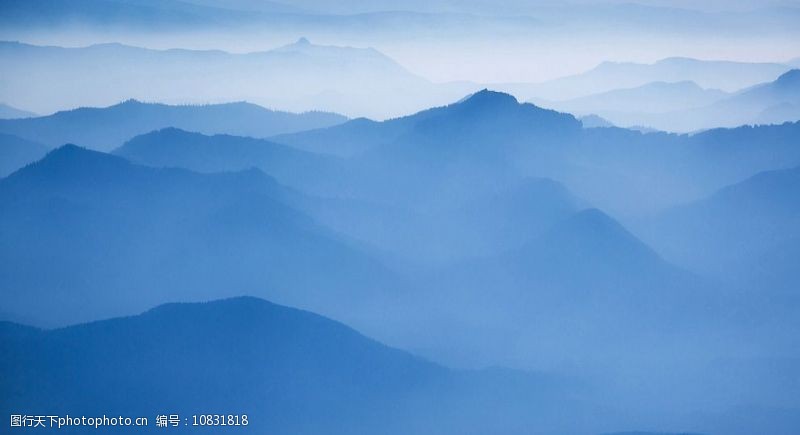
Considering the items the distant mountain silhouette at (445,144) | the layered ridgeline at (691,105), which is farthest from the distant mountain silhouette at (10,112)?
the layered ridgeline at (691,105)

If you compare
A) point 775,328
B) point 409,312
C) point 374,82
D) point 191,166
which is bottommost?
point 775,328

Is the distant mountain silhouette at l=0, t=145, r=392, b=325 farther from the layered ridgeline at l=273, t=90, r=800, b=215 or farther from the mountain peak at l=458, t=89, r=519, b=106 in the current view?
the mountain peak at l=458, t=89, r=519, b=106

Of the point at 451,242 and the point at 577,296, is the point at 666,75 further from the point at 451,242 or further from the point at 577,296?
the point at 451,242

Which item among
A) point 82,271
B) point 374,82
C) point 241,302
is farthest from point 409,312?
point 82,271

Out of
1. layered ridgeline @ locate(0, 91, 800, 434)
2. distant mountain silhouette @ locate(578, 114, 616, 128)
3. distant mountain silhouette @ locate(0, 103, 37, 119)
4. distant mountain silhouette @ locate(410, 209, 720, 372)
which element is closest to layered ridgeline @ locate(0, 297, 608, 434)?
layered ridgeline @ locate(0, 91, 800, 434)

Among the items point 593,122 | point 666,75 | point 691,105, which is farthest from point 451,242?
point 691,105

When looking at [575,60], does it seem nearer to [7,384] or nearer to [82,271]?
[82,271]

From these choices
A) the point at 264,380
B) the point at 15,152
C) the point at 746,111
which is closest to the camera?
the point at 264,380
